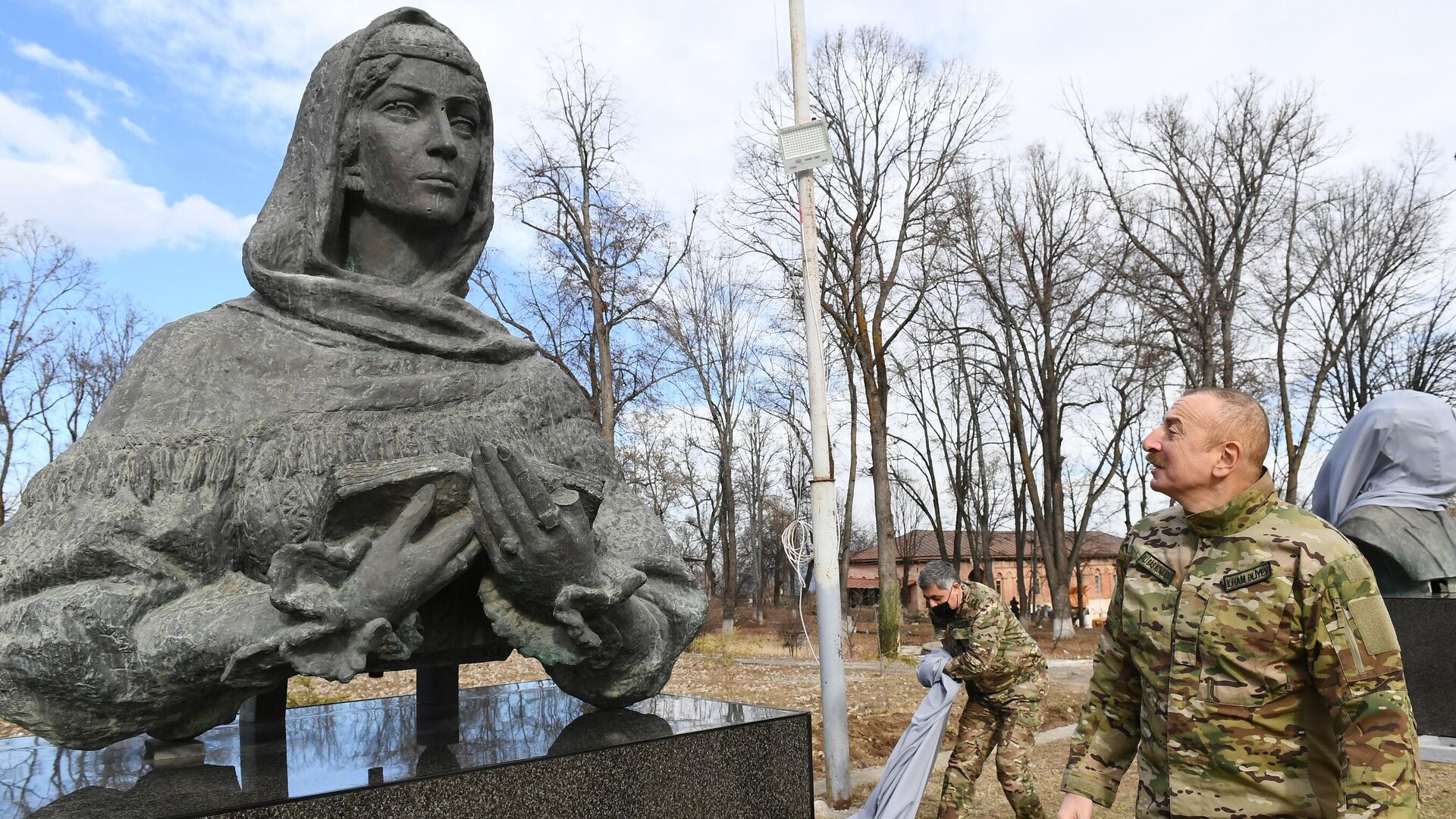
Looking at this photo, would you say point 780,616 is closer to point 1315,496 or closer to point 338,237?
point 1315,496

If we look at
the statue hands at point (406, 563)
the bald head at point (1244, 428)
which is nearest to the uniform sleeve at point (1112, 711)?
the bald head at point (1244, 428)

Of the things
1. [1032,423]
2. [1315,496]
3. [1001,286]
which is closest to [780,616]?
[1032,423]

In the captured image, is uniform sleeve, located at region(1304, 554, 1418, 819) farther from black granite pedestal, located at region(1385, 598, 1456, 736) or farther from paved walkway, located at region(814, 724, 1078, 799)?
black granite pedestal, located at region(1385, 598, 1456, 736)

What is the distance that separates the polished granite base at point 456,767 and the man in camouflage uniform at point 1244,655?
1010 millimetres

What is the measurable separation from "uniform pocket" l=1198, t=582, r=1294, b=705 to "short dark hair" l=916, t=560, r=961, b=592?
4149mm

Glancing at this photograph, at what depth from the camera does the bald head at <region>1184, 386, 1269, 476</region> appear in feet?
8.79

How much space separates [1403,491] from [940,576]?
438 cm

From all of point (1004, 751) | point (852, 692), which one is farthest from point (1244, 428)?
point (852, 692)

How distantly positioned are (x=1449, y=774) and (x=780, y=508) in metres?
37.3

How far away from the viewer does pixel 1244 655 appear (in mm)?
2568

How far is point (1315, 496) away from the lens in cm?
925

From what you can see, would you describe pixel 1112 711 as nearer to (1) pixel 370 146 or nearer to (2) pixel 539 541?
(2) pixel 539 541

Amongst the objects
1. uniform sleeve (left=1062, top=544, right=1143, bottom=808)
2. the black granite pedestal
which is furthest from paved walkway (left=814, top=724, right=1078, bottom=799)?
uniform sleeve (left=1062, top=544, right=1143, bottom=808)

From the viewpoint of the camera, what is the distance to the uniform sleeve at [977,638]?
6629 mm
